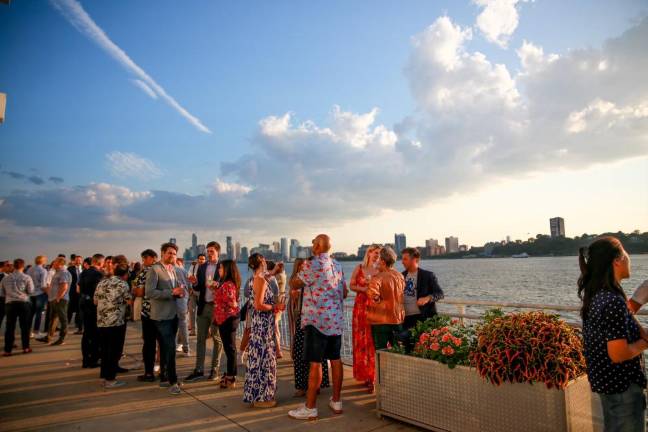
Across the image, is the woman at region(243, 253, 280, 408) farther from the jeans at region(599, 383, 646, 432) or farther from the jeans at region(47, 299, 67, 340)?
the jeans at region(47, 299, 67, 340)

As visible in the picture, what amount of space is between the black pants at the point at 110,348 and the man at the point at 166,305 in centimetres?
76

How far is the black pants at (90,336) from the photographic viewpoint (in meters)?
6.65

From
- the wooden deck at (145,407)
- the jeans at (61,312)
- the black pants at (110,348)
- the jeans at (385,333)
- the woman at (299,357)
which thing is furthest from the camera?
the jeans at (61,312)

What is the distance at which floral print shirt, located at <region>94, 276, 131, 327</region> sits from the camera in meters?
5.70

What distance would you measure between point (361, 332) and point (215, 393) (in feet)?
6.62

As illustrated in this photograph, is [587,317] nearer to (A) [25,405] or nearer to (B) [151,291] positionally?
(B) [151,291]

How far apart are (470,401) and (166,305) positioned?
383cm

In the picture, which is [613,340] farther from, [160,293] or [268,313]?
[160,293]

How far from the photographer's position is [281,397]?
5.08 m

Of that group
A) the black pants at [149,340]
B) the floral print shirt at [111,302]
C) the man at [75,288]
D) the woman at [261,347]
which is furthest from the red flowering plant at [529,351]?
the man at [75,288]

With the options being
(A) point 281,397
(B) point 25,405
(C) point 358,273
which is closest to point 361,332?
(C) point 358,273

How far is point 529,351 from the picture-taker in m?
3.17

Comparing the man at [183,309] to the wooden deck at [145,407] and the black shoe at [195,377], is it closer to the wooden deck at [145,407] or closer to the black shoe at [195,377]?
the wooden deck at [145,407]

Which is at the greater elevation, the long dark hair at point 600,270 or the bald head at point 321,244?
the bald head at point 321,244
